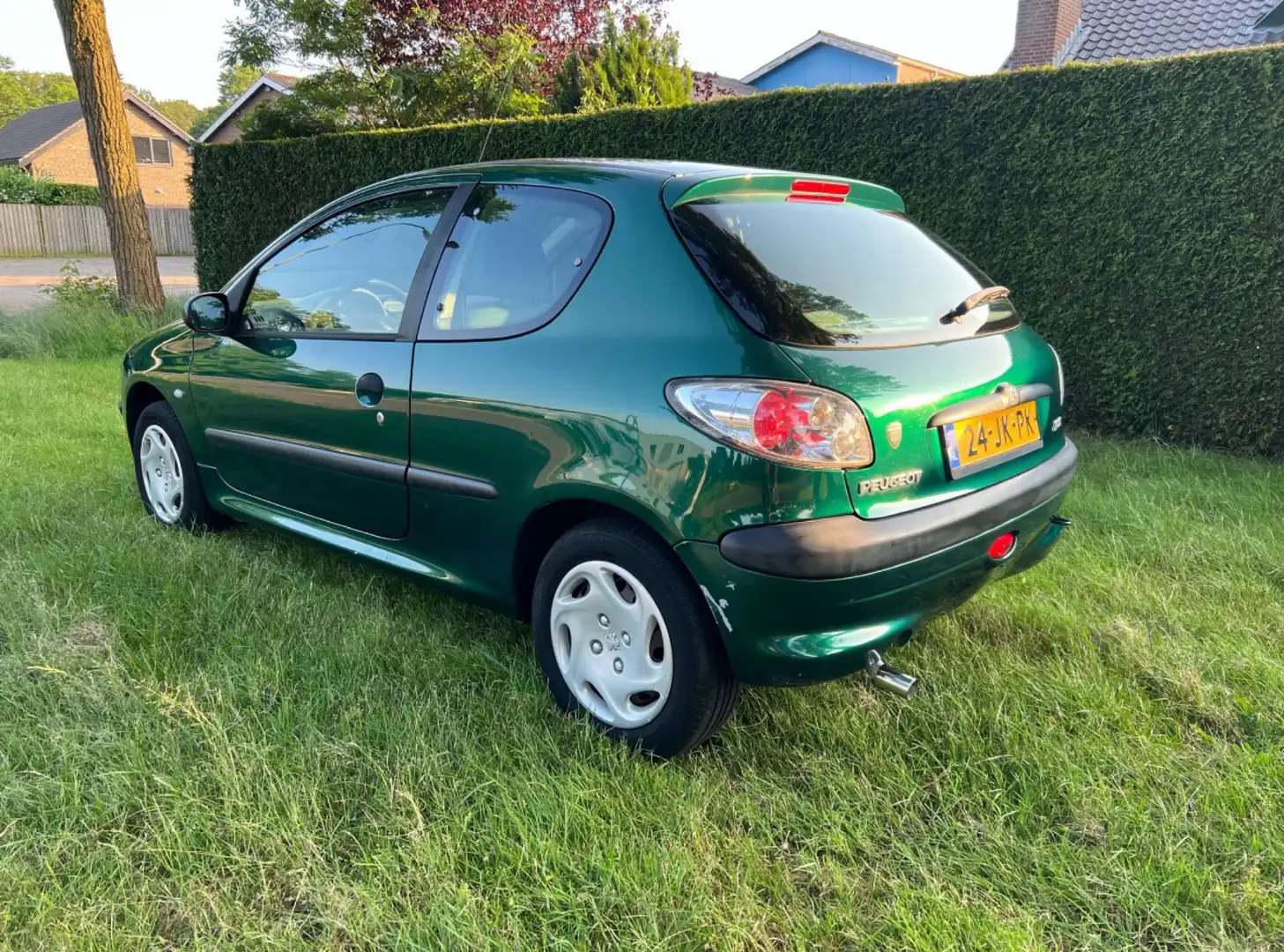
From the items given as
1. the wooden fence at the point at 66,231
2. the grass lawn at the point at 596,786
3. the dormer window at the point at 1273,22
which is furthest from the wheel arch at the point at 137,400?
the wooden fence at the point at 66,231

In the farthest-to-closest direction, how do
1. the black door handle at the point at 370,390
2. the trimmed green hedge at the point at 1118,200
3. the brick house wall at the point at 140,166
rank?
1. the brick house wall at the point at 140,166
2. the trimmed green hedge at the point at 1118,200
3. the black door handle at the point at 370,390

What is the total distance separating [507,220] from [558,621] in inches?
49.3

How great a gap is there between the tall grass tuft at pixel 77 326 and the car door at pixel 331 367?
277 inches

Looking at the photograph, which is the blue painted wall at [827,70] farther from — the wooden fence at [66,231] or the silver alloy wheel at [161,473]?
the silver alloy wheel at [161,473]

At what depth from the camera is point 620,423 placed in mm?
2211

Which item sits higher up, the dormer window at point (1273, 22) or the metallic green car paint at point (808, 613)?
the dormer window at point (1273, 22)

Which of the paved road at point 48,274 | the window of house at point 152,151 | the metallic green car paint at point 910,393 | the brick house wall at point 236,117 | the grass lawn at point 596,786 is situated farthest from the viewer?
the window of house at point 152,151

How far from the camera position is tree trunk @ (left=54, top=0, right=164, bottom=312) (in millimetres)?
9578

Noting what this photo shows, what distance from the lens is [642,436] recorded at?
2.16 m

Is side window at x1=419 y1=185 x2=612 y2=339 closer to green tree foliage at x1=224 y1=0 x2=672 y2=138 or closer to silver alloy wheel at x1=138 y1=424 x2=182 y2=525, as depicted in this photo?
silver alloy wheel at x1=138 y1=424 x2=182 y2=525

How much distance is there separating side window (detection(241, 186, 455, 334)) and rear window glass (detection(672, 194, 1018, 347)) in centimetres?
112

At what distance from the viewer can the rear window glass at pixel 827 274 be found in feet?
7.15

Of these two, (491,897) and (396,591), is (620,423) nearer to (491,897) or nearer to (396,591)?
(491,897)

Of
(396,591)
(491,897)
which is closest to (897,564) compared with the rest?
(491,897)
